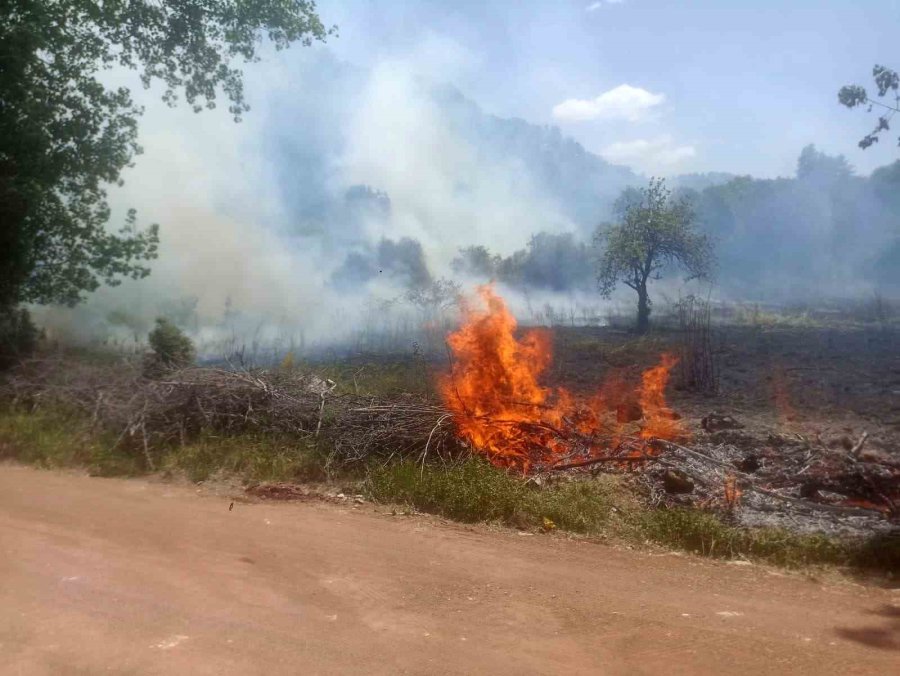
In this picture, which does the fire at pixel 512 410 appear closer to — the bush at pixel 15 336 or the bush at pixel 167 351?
the bush at pixel 167 351

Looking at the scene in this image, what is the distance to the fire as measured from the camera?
864cm

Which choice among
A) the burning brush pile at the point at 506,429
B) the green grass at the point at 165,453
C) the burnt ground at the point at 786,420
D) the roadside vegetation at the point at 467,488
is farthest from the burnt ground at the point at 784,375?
the green grass at the point at 165,453

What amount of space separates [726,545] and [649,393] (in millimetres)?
5645

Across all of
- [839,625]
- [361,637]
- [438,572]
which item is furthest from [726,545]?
[361,637]

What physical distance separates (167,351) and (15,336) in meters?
3.71

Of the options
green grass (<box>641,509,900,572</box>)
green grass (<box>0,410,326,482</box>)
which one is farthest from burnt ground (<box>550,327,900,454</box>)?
green grass (<box>0,410,326,482</box>)

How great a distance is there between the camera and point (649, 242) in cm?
2006

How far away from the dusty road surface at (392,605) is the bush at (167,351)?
4655 mm

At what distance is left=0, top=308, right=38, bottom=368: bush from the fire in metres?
8.62

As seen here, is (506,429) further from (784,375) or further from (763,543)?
(784,375)

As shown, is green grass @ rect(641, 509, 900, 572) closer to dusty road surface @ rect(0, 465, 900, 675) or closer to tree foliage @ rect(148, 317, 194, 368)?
dusty road surface @ rect(0, 465, 900, 675)

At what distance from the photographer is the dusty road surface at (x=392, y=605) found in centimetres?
404

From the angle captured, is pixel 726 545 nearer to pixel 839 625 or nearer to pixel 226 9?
pixel 839 625

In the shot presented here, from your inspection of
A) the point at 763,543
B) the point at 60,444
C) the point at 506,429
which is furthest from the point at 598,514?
the point at 60,444
